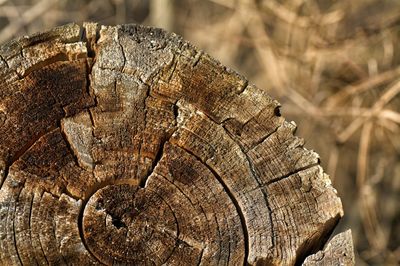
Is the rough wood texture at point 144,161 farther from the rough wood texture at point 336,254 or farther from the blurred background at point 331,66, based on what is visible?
the blurred background at point 331,66

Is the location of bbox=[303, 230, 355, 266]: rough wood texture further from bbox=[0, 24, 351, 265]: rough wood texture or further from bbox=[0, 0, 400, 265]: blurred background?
bbox=[0, 0, 400, 265]: blurred background

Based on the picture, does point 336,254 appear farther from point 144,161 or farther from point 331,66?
point 331,66

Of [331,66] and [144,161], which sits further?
[331,66]

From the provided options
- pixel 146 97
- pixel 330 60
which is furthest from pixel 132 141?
pixel 330 60

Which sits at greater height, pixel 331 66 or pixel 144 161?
pixel 331 66

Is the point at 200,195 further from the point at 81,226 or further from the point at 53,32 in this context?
the point at 53,32

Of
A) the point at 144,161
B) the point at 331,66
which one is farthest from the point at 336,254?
the point at 331,66
